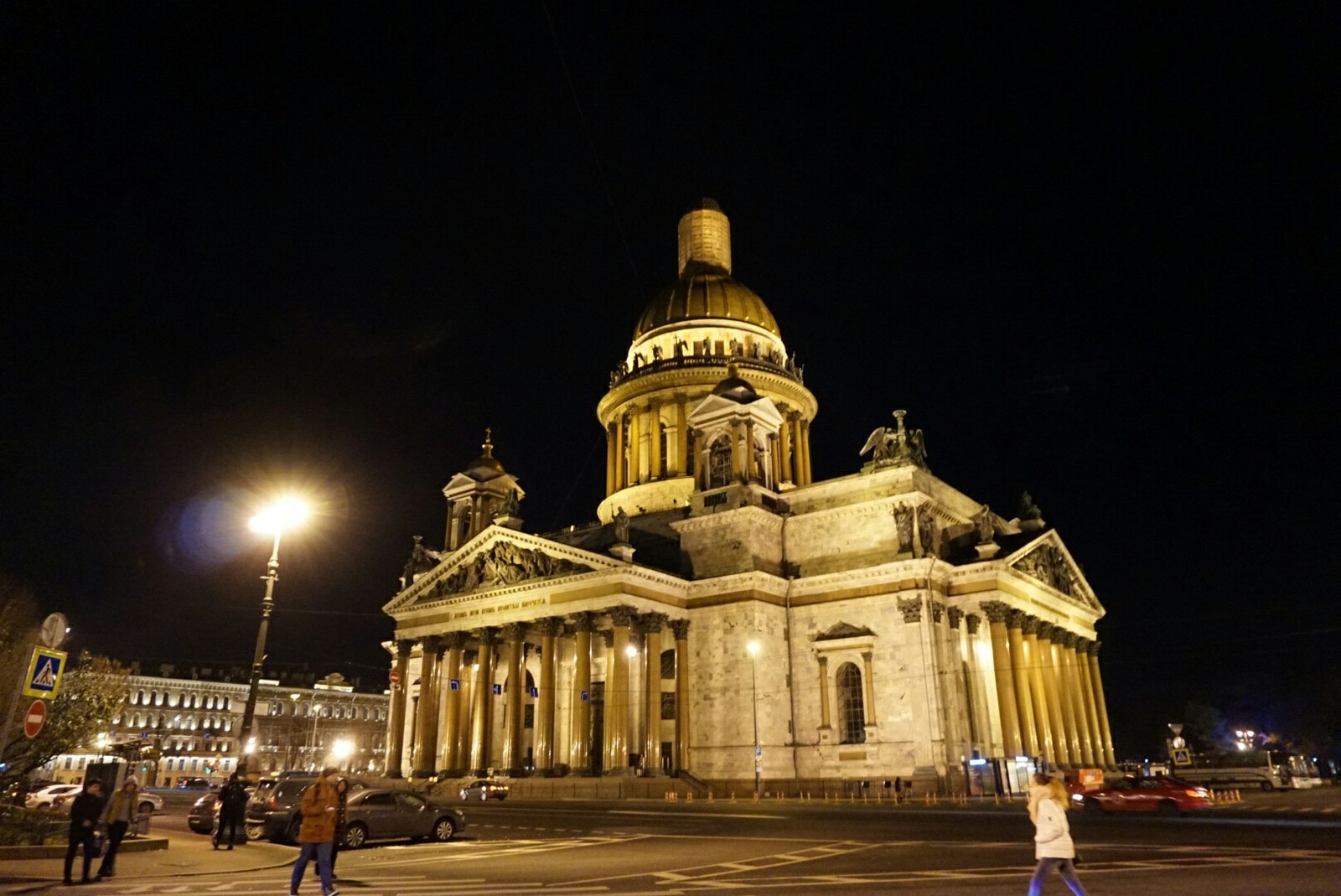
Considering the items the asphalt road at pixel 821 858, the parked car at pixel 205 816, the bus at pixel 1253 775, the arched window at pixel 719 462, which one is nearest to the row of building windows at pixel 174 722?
the arched window at pixel 719 462

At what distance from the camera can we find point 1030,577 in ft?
160

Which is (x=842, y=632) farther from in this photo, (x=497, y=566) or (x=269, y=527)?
(x=269, y=527)

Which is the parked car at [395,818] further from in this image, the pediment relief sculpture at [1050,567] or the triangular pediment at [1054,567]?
the pediment relief sculpture at [1050,567]

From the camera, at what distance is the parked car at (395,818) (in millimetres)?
22469

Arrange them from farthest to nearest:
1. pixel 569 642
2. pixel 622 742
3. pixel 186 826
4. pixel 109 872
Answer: pixel 569 642
pixel 622 742
pixel 186 826
pixel 109 872

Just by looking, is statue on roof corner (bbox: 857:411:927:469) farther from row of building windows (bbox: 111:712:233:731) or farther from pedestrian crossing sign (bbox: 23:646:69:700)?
row of building windows (bbox: 111:712:233:731)

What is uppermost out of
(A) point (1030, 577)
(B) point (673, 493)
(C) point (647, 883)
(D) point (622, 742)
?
(B) point (673, 493)

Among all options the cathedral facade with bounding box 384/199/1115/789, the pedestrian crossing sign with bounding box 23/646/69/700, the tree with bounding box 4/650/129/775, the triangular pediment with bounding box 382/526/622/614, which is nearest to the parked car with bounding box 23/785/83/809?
the tree with bounding box 4/650/129/775

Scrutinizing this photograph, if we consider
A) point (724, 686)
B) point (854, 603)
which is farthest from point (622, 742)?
point (854, 603)

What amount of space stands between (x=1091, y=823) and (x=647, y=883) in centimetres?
1691

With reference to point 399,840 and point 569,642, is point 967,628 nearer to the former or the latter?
point 569,642

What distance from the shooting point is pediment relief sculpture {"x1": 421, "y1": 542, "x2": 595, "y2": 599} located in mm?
48188

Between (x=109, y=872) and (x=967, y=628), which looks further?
(x=967, y=628)

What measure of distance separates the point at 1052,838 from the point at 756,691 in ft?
116
